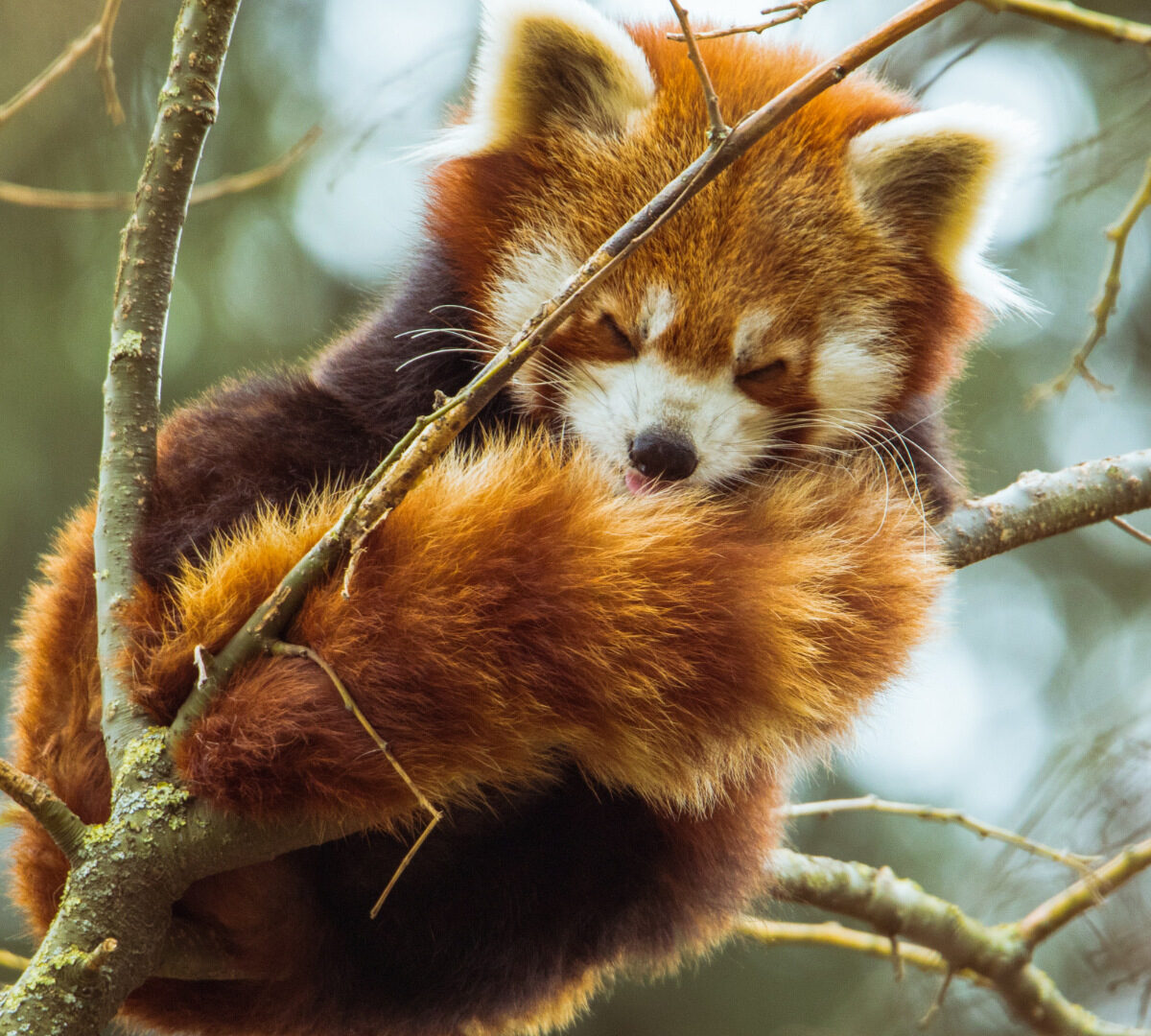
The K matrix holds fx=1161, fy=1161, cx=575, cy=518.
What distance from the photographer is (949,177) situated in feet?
7.04

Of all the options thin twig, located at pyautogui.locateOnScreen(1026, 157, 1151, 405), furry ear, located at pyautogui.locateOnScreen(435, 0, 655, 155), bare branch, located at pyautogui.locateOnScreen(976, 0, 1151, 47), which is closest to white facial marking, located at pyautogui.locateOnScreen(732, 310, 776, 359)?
furry ear, located at pyautogui.locateOnScreen(435, 0, 655, 155)

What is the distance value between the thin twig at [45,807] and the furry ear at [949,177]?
1651 millimetres

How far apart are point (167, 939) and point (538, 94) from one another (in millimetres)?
1534

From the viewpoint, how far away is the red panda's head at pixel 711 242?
1.94m

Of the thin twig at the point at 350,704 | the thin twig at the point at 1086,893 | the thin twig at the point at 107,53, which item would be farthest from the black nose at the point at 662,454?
the thin twig at the point at 107,53

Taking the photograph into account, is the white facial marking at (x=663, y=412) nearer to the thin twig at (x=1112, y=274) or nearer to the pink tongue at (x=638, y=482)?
the pink tongue at (x=638, y=482)

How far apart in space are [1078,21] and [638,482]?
106cm

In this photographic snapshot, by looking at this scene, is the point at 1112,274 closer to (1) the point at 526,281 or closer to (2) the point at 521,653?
(1) the point at 526,281

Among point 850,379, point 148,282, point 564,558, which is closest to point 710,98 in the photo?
point 564,558

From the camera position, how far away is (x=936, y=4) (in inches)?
48.8

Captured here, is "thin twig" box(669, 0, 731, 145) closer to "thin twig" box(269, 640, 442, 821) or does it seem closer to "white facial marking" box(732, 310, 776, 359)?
"white facial marking" box(732, 310, 776, 359)

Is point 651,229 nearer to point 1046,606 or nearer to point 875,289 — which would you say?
point 875,289

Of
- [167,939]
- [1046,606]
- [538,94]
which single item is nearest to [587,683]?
[167,939]

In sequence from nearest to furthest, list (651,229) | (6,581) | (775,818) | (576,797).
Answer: (651,229) < (576,797) < (775,818) < (6,581)
